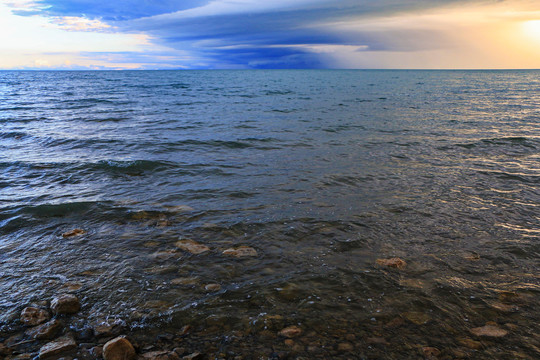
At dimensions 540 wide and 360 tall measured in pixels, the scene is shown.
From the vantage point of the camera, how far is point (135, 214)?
275 inches

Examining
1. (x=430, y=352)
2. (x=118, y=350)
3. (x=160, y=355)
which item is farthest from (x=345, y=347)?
(x=118, y=350)

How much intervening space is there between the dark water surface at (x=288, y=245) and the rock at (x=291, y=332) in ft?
0.26

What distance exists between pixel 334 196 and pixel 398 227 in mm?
1985

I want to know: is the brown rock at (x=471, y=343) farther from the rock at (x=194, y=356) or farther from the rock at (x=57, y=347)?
the rock at (x=57, y=347)

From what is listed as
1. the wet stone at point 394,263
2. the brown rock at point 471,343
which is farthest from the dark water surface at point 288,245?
the wet stone at point 394,263

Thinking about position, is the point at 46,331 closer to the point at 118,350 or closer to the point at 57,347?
the point at 57,347

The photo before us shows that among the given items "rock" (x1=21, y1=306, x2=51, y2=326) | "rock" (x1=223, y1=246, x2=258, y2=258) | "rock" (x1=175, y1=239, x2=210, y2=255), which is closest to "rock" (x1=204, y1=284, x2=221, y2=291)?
"rock" (x1=223, y1=246, x2=258, y2=258)

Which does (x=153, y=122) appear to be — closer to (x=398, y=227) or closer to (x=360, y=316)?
(x=398, y=227)

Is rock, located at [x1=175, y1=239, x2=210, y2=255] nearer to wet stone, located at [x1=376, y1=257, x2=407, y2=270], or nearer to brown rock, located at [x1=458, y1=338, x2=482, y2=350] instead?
wet stone, located at [x1=376, y1=257, x2=407, y2=270]

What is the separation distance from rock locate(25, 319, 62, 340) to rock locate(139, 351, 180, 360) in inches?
45.0

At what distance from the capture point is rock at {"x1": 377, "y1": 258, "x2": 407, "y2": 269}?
4881 mm

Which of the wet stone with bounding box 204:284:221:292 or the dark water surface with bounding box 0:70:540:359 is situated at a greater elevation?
the dark water surface with bounding box 0:70:540:359

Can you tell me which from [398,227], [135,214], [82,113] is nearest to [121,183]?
[135,214]

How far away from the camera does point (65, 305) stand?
388cm
